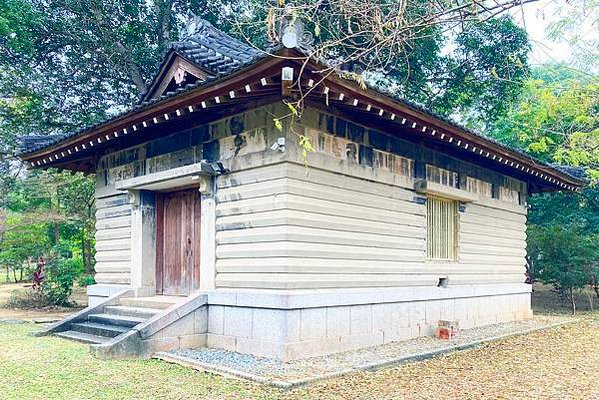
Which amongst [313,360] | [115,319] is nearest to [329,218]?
[313,360]

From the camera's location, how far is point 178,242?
912 centimetres

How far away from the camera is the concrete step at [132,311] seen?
7.93m

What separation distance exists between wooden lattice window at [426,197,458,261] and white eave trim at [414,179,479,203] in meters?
0.19

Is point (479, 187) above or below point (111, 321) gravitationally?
above

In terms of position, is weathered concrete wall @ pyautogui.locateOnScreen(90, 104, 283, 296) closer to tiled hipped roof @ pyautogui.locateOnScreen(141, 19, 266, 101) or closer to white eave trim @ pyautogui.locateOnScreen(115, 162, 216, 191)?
white eave trim @ pyautogui.locateOnScreen(115, 162, 216, 191)

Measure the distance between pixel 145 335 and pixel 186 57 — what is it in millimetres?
4253

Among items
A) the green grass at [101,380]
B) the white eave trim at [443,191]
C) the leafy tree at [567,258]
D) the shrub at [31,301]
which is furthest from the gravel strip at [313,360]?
the shrub at [31,301]

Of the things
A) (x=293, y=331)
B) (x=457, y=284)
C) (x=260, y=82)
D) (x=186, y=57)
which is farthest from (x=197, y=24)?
A: (x=457, y=284)

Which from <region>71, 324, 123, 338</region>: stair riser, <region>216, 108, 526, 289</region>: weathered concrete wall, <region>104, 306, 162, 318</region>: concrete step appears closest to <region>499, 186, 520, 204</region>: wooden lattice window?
<region>216, 108, 526, 289</region>: weathered concrete wall

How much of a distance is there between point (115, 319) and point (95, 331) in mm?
367

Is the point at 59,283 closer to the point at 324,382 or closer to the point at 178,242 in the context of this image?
the point at 178,242

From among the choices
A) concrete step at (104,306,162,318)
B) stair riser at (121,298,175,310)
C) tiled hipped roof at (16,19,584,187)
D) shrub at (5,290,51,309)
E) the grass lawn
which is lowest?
shrub at (5,290,51,309)

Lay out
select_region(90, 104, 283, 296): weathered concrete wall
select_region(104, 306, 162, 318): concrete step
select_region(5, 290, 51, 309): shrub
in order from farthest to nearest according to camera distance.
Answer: select_region(5, 290, 51, 309): shrub < select_region(104, 306, 162, 318): concrete step < select_region(90, 104, 283, 296): weathered concrete wall

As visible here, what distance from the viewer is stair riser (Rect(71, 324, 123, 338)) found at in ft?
25.7
